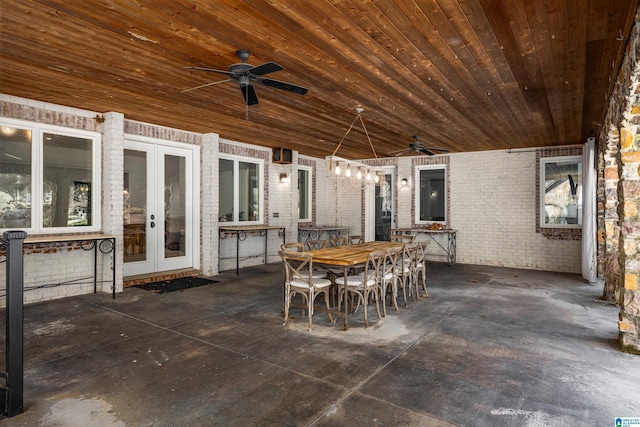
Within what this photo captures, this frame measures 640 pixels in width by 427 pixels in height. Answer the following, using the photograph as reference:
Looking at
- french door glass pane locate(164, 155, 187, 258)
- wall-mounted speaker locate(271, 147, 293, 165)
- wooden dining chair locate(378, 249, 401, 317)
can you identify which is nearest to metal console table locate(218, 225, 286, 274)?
french door glass pane locate(164, 155, 187, 258)

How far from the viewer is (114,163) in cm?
612

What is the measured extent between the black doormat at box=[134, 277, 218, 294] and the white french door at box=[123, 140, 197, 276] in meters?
0.44

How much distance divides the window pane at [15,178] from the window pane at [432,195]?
8.73m

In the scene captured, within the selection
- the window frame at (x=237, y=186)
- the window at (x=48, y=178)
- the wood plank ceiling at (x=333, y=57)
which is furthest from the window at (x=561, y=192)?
the window at (x=48, y=178)

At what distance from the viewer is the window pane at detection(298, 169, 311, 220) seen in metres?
10.7

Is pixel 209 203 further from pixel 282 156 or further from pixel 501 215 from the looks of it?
pixel 501 215

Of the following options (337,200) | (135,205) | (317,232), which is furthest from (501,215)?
(135,205)

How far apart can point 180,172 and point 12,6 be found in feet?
15.7

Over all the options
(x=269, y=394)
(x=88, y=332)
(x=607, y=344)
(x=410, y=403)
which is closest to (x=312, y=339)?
(x=269, y=394)

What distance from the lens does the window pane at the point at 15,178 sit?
5281 millimetres

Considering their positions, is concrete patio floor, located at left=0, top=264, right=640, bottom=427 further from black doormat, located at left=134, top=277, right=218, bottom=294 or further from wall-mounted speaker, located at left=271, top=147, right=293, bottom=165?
wall-mounted speaker, located at left=271, top=147, right=293, bottom=165

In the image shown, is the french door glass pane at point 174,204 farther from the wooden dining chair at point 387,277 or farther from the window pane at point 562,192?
the window pane at point 562,192

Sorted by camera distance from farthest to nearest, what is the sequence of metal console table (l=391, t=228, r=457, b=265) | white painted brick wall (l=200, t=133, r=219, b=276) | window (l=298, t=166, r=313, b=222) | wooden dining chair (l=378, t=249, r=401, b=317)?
window (l=298, t=166, r=313, b=222) → metal console table (l=391, t=228, r=457, b=265) → white painted brick wall (l=200, t=133, r=219, b=276) → wooden dining chair (l=378, t=249, r=401, b=317)

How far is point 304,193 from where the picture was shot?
10.8m
